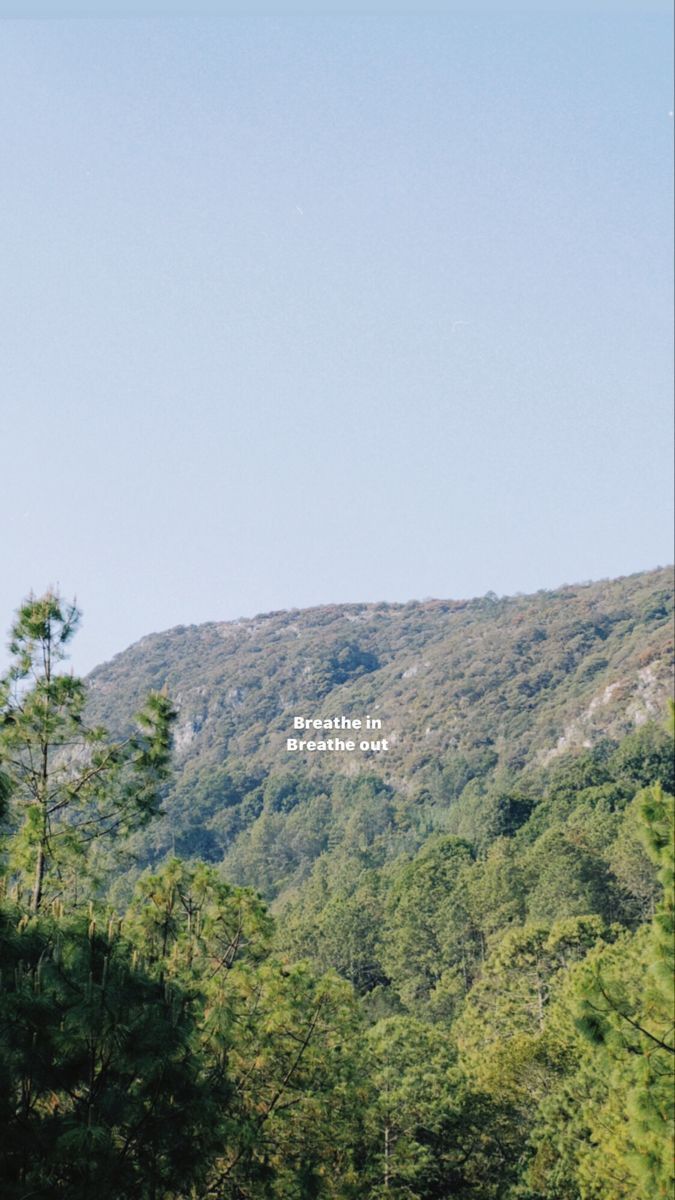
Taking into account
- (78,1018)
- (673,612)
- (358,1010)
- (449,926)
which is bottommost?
(449,926)

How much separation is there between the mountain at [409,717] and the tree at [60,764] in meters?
60.1

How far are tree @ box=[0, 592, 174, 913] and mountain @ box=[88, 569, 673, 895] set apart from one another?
60086 mm

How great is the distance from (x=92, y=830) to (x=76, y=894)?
765mm

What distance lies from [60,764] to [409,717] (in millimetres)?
127420

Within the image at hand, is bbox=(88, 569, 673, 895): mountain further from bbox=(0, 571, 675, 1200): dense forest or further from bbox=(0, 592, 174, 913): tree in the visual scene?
bbox=(0, 592, 174, 913): tree

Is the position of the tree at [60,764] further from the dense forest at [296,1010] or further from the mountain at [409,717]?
the mountain at [409,717]

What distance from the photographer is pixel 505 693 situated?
5098 inches

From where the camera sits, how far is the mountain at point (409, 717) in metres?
105

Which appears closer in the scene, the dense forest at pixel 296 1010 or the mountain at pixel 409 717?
the dense forest at pixel 296 1010

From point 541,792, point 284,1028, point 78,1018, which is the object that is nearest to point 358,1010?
point 284,1028

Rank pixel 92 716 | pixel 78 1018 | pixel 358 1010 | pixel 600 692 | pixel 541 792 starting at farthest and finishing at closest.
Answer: pixel 92 716, pixel 600 692, pixel 541 792, pixel 358 1010, pixel 78 1018

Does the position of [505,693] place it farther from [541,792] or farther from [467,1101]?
[467,1101]

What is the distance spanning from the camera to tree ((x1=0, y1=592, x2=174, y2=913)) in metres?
11.9

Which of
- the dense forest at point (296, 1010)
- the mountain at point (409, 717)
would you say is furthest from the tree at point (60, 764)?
the mountain at point (409, 717)
